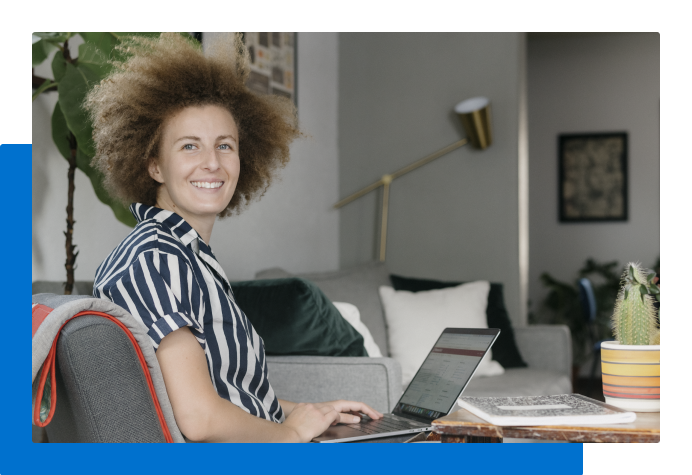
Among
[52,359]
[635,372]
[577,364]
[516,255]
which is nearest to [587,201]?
[577,364]

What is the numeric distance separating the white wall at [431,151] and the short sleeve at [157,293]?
2.55 metres

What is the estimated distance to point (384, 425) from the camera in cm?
102

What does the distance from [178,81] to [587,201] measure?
4334 mm

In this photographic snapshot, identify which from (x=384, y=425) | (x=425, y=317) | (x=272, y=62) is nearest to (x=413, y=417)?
(x=384, y=425)

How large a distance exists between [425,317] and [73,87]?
146cm

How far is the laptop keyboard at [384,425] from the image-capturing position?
0.99m

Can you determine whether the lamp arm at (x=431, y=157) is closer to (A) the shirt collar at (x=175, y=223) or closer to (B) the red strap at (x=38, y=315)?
(A) the shirt collar at (x=175, y=223)

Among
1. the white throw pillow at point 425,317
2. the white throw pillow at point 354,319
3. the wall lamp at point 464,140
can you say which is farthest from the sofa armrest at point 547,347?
the white throw pillow at point 354,319

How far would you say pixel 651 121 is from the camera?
4.79 metres

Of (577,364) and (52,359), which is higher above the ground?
(52,359)

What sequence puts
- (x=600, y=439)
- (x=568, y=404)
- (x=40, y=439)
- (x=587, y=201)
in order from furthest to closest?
(x=587, y=201) < (x=40, y=439) < (x=568, y=404) < (x=600, y=439)

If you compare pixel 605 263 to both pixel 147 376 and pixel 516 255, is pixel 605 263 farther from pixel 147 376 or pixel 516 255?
pixel 147 376

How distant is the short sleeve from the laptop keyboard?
0.99ft
